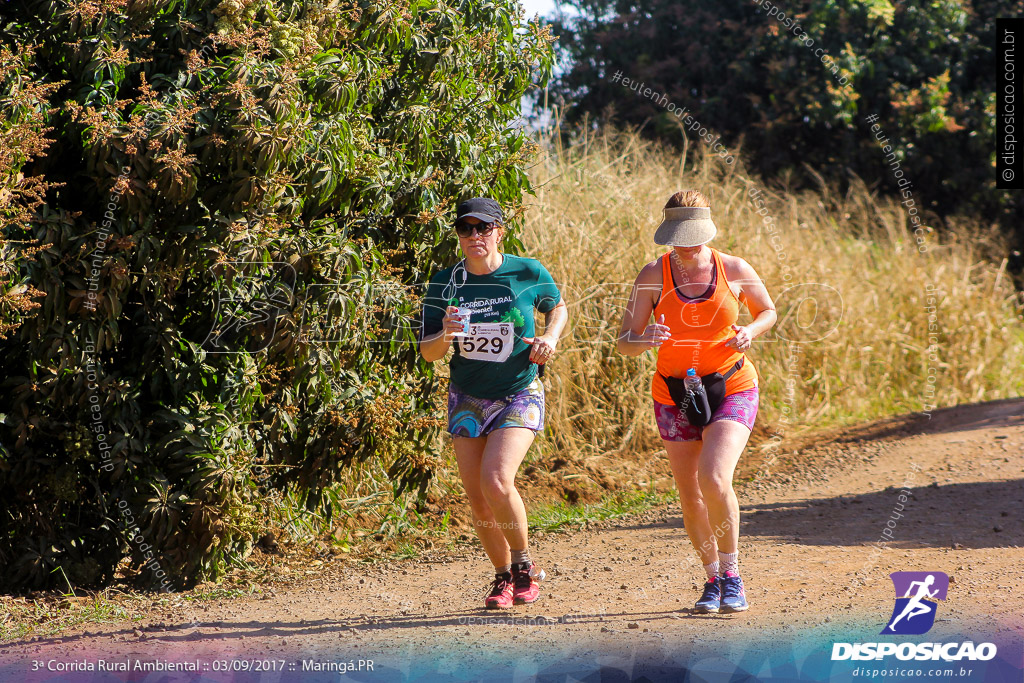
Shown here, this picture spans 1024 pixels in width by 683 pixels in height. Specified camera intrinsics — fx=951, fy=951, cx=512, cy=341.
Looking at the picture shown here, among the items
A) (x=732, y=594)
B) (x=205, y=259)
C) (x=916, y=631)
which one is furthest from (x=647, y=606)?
(x=205, y=259)

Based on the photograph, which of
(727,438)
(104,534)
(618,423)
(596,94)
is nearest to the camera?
(727,438)

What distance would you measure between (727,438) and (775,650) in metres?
0.94

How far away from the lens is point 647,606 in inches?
195

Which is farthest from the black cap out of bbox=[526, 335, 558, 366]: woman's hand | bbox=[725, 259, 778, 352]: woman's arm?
bbox=[725, 259, 778, 352]: woman's arm

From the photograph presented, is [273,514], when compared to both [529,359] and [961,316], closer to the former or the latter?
[529,359]

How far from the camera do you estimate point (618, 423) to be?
8.88 metres

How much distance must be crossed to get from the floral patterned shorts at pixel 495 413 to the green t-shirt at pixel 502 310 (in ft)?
0.12

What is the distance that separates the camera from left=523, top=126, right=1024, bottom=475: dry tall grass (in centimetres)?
880

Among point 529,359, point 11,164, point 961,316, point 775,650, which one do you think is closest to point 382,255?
point 529,359

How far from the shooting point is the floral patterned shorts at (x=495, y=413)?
15.1ft

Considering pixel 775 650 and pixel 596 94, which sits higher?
pixel 596 94

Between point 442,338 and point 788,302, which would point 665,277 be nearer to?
point 442,338

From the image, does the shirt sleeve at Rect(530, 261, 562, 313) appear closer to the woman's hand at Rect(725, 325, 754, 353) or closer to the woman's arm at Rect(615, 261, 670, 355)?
the woman's arm at Rect(615, 261, 670, 355)

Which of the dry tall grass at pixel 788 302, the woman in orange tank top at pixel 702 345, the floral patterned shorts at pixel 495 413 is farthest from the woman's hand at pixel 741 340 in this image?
the dry tall grass at pixel 788 302
